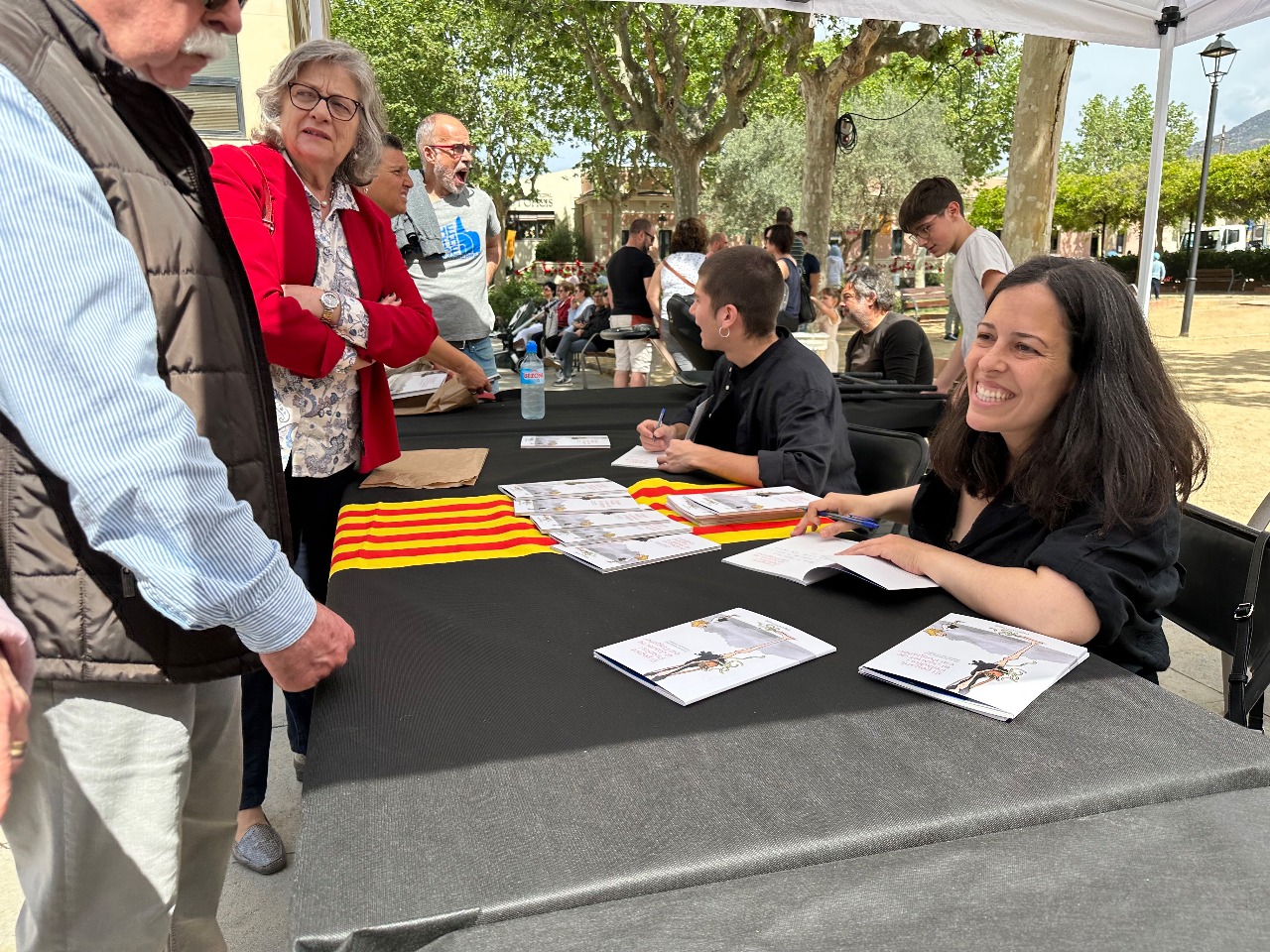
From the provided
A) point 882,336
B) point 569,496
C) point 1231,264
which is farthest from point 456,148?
point 1231,264

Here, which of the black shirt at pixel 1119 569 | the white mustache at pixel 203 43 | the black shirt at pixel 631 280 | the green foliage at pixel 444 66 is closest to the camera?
the white mustache at pixel 203 43

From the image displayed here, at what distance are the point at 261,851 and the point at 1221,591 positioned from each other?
7.19ft

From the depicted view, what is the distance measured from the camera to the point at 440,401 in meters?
3.54

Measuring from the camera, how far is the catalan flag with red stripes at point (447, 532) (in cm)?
190

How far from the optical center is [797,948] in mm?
803

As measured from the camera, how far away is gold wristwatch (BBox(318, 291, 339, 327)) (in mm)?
2062

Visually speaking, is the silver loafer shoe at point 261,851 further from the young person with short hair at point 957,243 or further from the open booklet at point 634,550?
the young person with short hair at point 957,243

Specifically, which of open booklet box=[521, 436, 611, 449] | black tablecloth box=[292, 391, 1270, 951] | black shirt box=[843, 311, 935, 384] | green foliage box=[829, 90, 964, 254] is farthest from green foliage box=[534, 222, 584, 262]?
black tablecloth box=[292, 391, 1270, 951]

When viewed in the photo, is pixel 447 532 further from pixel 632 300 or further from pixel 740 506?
pixel 632 300

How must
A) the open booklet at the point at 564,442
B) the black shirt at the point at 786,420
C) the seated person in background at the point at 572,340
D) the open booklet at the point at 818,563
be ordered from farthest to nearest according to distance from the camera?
the seated person in background at the point at 572,340 < the open booklet at the point at 564,442 < the black shirt at the point at 786,420 < the open booklet at the point at 818,563

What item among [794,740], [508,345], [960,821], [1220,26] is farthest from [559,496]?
[508,345]

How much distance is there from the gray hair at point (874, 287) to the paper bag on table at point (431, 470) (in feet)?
9.57

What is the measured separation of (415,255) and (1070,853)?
11.6 feet

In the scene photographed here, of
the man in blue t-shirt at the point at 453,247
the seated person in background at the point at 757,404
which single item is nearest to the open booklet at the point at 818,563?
the seated person in background at the point at 757,404
